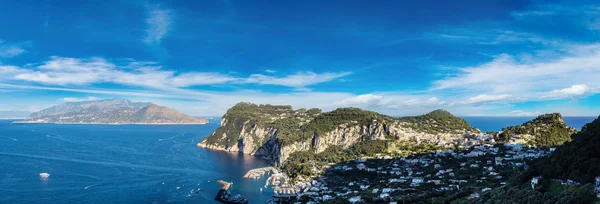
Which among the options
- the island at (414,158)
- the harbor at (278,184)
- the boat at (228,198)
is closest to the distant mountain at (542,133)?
the island at (414,158)

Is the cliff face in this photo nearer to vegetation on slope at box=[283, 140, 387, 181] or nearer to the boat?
vegetation on slope at box=[283, 140, 387, 181]

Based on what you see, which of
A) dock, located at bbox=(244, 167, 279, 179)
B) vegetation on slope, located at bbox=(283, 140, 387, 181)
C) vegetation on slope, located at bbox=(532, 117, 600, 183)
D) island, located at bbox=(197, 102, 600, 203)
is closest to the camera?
vegetation on slope, located at bbox=(532, 117, 600, 183)

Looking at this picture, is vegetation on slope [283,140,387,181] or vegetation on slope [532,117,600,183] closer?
vegetation on slope [532,117,600,183]

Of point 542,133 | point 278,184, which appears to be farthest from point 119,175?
point 542,133

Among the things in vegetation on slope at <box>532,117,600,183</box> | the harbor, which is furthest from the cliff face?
vegetation on slope at <box>532,117,600,183</box>

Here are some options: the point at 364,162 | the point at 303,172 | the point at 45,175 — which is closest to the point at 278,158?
the point at 303,172

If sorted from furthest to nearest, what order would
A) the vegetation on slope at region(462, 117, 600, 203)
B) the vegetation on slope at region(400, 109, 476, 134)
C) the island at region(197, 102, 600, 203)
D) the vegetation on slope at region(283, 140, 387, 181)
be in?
1. the vegetation on slope at region(400, 109, 476, 134)
2. the vegetation on slope at region(283, 140, 387, 181)
3. the island at region(197, 102, 600, 203)
4. the vegetation on slope at region(462, 117, 600, 203)

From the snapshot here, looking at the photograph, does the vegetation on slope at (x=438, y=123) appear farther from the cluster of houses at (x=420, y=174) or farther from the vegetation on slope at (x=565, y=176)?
the vegetation on slope at (x=565, y=176)

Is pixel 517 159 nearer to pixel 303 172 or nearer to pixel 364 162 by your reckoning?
pixel 364 162
